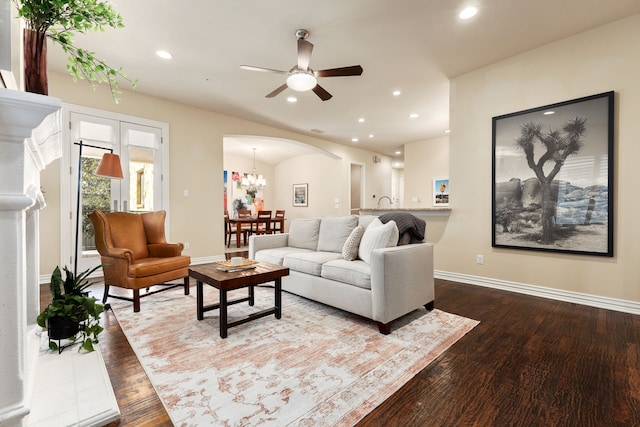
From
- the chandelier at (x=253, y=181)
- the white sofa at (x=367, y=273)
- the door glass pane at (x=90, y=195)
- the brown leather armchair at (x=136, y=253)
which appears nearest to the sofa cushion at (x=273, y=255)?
the white sofa at (x=367, y=273)

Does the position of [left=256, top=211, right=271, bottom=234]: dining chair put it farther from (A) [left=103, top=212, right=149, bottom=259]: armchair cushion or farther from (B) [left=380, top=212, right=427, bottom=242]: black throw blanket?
(B) [left=380, top=212, right=427, bottom=242]: black throw blanket

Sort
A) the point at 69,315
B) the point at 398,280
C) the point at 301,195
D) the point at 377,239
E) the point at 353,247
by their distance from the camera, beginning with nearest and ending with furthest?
the point at 69,315 → the point at 398,280 → the point at 377,239 → the point at 353,247 → the point at 301,195

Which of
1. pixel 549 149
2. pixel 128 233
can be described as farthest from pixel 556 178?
pixel 128 233

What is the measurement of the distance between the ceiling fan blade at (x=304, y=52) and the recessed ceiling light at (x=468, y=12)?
1.43m

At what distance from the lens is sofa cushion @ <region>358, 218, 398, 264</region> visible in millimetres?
2469

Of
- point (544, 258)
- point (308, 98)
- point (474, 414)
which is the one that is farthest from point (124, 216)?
point (544, 258)

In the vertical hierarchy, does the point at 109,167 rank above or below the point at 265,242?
above

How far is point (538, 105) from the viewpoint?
3.17 meters

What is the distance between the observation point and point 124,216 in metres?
3.19

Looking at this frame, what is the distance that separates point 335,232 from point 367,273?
111cm

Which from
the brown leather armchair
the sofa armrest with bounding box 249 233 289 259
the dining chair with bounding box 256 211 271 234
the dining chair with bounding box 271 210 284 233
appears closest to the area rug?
the brown leather armchair

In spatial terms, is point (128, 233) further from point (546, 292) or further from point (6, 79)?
point (546, 292)

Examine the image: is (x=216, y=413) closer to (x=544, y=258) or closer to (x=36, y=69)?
(x=36, y=69)

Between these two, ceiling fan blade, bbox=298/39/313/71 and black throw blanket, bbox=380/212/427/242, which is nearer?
ceiling fan blade, bbox=298/39/313/71
